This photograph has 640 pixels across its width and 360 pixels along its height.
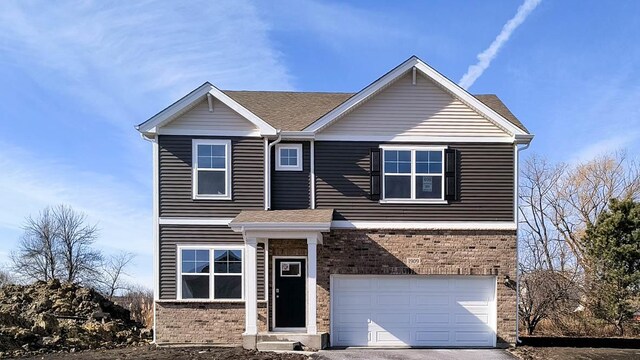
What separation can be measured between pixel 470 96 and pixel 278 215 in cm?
572

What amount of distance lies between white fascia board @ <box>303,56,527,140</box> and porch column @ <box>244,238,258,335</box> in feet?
10.7

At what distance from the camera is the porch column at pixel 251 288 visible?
13.6 metres

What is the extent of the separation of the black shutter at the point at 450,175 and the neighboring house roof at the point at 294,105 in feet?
6.11

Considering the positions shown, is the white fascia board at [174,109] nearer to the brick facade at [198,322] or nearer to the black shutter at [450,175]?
the brick facade at [198,322]

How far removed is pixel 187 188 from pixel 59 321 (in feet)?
17.0

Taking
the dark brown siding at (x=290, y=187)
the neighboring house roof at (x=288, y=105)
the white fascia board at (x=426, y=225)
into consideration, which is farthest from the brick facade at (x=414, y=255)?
A: the neighboring house roof at (x=288, y=105)

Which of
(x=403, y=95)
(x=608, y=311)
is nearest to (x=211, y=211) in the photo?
(x=403, y=95)

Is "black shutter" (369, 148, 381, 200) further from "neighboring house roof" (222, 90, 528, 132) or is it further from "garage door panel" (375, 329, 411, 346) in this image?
"garage door panel" (375, 329, 411, 346)

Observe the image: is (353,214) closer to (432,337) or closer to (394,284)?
(394,284)

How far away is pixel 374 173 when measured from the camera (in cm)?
1466

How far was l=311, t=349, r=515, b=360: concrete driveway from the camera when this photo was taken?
1283cm

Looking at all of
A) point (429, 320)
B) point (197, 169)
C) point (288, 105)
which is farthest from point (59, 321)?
point (429, 320)

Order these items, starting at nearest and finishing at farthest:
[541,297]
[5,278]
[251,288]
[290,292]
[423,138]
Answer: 1. [251,288]
2. [290,292]
3. [423,138]
4. [541,297]
5. [5,278]

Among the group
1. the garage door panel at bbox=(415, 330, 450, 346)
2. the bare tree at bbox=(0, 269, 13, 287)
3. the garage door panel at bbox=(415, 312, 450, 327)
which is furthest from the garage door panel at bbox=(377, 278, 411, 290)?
the bare tree at bbox=(0, 269, 13, 287)
